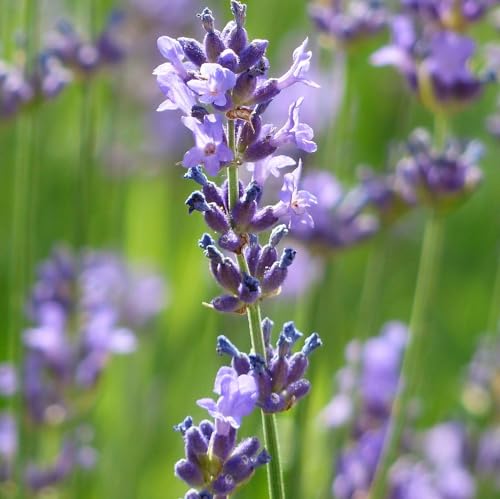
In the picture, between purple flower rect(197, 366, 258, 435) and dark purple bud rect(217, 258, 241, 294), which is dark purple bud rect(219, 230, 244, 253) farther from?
purple flower rect(197, 366, 258, 435)

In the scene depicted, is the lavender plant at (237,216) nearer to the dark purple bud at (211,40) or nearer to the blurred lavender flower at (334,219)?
the dark purple bud at (211,40)

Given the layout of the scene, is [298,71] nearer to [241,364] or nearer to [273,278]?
[273,278]

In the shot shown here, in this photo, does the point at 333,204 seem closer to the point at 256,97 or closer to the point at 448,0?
the point at 448,0

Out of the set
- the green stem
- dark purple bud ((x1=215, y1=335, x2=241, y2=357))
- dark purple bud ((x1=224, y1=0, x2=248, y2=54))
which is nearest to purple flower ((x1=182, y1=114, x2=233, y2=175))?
dark purple bud ((x1=224, y1=0, x2=248, y2=54))

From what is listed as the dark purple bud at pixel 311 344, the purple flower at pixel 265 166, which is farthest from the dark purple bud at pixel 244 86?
the dark purple bud at pixel 311 344

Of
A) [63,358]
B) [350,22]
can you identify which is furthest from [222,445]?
[350,22]

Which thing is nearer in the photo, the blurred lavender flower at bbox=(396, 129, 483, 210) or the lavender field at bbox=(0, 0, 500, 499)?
the lavender field at bbox=(0, 0, 500, 499)
